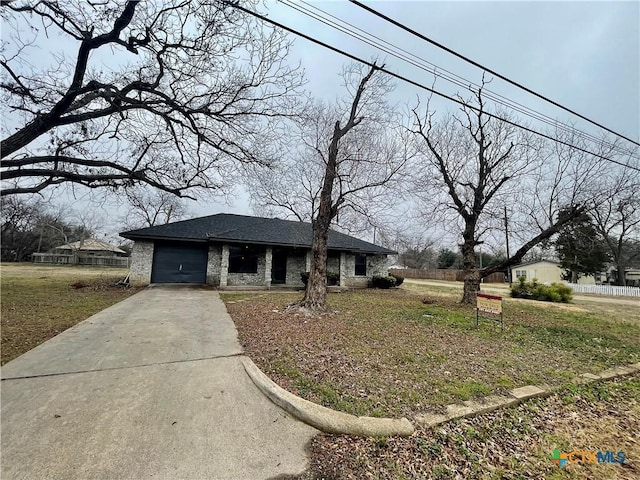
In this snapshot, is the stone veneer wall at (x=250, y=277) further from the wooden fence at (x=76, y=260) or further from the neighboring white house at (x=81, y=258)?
the neighboring white house at (x=81, y=258)

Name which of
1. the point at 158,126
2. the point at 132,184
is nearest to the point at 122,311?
the point at 132,184

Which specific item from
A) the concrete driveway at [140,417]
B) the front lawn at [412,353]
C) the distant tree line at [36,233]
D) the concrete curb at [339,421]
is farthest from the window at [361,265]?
the distant tree line at [36,233]

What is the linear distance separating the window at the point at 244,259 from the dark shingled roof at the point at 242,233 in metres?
0.85

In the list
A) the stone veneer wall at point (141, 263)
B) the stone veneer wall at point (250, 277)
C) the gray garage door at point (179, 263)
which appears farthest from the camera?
the stone veneer wall at point (250, 277)

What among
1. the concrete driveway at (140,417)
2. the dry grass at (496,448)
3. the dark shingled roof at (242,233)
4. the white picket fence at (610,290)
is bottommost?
the dry grass at (496,448)

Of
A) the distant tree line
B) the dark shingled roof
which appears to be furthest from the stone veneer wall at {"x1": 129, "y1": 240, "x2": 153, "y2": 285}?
the distant tree line

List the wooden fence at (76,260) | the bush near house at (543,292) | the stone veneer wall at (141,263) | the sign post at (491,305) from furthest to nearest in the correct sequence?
the wooden fence at (76,260), the bush near house at (543,292), the stone veneer wall at (141,263), the sign post at (491,305)

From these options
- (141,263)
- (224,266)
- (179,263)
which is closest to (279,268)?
(224,266)

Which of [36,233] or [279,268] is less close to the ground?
[36,233]

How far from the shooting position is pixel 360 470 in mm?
2186

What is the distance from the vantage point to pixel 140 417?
106 inches

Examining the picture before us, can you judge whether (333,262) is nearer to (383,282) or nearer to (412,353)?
(383,282)

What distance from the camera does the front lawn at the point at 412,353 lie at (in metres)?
3.36

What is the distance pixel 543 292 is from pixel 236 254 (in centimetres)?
1717
